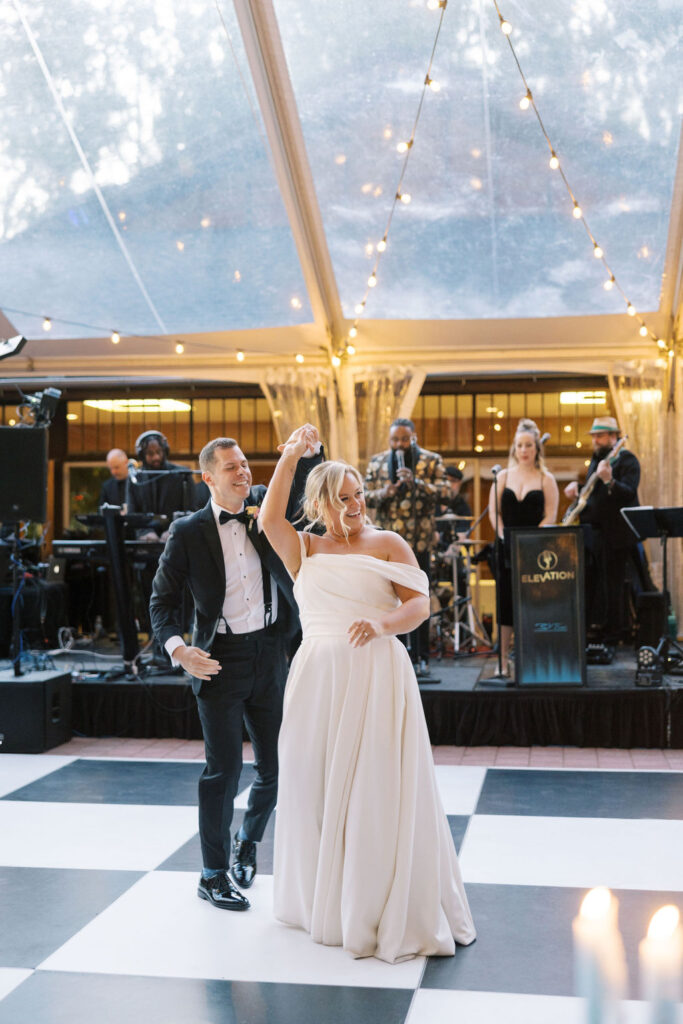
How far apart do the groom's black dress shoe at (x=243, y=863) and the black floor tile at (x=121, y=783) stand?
3.83ft

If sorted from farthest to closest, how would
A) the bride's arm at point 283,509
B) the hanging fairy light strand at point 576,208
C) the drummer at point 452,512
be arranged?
the drummer at point 452,512, the hanging fairy light strand at point 576,208, the bride's arm at point 283,509

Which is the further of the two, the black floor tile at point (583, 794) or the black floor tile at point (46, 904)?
the black floor tile at point (583, 794)

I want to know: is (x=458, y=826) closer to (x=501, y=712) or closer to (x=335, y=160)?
(x=501, y=712)

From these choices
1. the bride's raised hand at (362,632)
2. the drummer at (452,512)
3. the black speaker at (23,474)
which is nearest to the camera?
the bride's raised hand at (362,632)

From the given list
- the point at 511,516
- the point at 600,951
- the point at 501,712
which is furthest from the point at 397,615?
the point at 511,516

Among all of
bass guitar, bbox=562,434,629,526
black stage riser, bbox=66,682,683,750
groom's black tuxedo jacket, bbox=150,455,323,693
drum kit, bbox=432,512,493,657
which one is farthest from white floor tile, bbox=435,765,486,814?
drum kit, bbox=432,512,493,657

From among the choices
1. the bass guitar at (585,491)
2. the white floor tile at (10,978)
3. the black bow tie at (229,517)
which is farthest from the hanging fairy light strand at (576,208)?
the white floor tile at (10,978)

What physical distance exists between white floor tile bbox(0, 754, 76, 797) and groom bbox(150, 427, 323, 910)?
1982 mm

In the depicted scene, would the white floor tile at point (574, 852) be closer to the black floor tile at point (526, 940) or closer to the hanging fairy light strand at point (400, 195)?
the black floor tile at point (526, 940)

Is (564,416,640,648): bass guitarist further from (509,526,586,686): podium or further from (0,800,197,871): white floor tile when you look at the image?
(0,800,197,871): white floor tile

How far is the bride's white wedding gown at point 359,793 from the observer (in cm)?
297

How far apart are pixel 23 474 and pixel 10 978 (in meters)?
3.86

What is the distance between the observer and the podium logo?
20.1ft

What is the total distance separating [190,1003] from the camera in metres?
2.72
